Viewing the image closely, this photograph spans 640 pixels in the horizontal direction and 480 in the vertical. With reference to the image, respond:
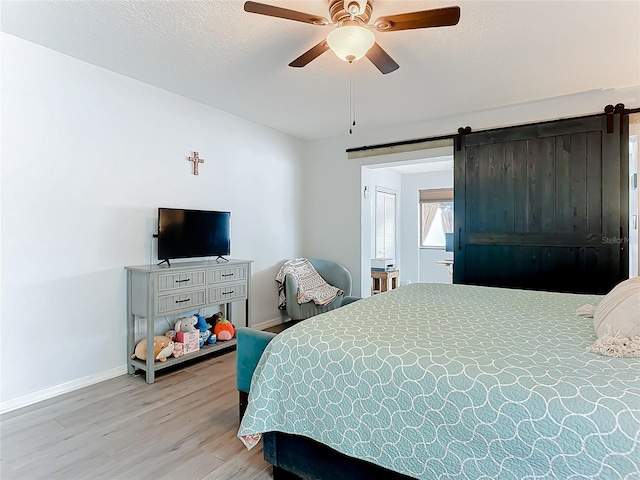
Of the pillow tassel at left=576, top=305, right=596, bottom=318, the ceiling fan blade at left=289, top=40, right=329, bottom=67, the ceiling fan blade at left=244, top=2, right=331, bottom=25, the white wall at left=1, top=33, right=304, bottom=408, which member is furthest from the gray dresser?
the pillow tassel at left=576, top=305, right=596, bottom=318

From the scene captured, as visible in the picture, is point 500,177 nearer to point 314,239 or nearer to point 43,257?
point 314,239

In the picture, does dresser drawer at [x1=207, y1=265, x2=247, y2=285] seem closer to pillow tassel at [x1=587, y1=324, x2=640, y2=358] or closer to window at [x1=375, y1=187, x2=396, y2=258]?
pillow tassel at [x1=587, y1=324, x2=640, y2=358]

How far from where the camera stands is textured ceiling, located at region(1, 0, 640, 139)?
2.14 meters

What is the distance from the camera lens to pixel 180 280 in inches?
121

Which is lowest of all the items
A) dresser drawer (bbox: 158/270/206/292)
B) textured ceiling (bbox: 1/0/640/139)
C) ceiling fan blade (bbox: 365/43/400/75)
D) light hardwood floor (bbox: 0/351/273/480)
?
light hardwood floor (bbox: 0/351/273/480)

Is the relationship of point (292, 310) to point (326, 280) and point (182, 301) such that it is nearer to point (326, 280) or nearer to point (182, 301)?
point (326, 280)

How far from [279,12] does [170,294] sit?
2285 mm

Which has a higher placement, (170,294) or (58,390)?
(170,294)

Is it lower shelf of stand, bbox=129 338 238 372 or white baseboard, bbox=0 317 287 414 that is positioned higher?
lower shelf of stand, bbox=129 338 238 372

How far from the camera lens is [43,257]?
2598 millimetres

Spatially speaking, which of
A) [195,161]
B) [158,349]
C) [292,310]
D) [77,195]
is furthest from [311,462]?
[195,161]

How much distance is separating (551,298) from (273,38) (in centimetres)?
266

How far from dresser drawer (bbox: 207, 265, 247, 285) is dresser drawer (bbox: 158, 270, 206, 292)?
9 cm

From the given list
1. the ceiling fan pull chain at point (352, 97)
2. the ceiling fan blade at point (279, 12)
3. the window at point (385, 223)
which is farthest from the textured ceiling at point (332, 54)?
the window at point (385, 223)
